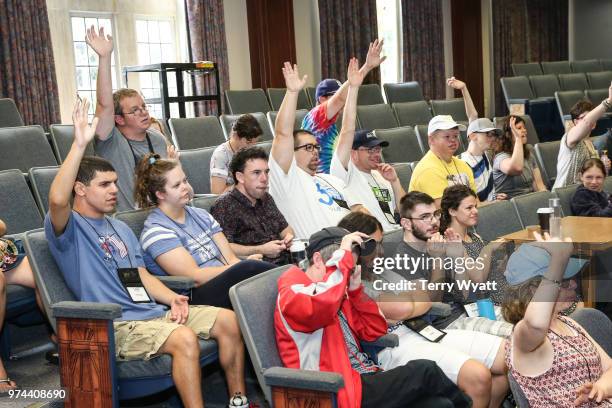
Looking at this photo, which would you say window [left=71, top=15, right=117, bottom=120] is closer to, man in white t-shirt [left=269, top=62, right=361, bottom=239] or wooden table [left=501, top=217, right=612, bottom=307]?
man in white t-shirt [left=269, top=62, right=361, bottom=239]

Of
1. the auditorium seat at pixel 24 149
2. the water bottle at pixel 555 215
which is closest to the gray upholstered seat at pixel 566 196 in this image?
the water bottle at pixel 555 215

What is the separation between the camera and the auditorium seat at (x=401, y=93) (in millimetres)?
8194

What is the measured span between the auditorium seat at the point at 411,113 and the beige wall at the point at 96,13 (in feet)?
8.14

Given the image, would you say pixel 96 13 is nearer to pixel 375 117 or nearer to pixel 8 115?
pixel 8 115

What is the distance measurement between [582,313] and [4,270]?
7.29 feet

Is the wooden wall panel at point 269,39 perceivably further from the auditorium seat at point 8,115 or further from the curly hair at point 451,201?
the curly hair at point 451,201

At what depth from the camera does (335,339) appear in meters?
2.34

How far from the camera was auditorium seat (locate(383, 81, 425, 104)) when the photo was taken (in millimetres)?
8194

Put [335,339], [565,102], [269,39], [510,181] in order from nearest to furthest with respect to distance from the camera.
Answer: [335,339] < [510,181] < [565,102] < [269,39]

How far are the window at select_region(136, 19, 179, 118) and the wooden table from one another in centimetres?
496

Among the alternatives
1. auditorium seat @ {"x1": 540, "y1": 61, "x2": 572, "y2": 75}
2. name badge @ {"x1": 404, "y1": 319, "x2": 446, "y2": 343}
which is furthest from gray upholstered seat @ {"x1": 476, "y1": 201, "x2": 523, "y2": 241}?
auditorium seat @ {"x1": 540, "y1": 61, "x2": 572, "y2": 75}

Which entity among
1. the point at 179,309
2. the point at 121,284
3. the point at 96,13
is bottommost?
the point at 179,309

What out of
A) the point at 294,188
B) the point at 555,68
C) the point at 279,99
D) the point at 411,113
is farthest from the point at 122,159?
the point at 555,68

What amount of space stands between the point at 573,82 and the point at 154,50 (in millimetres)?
5909
